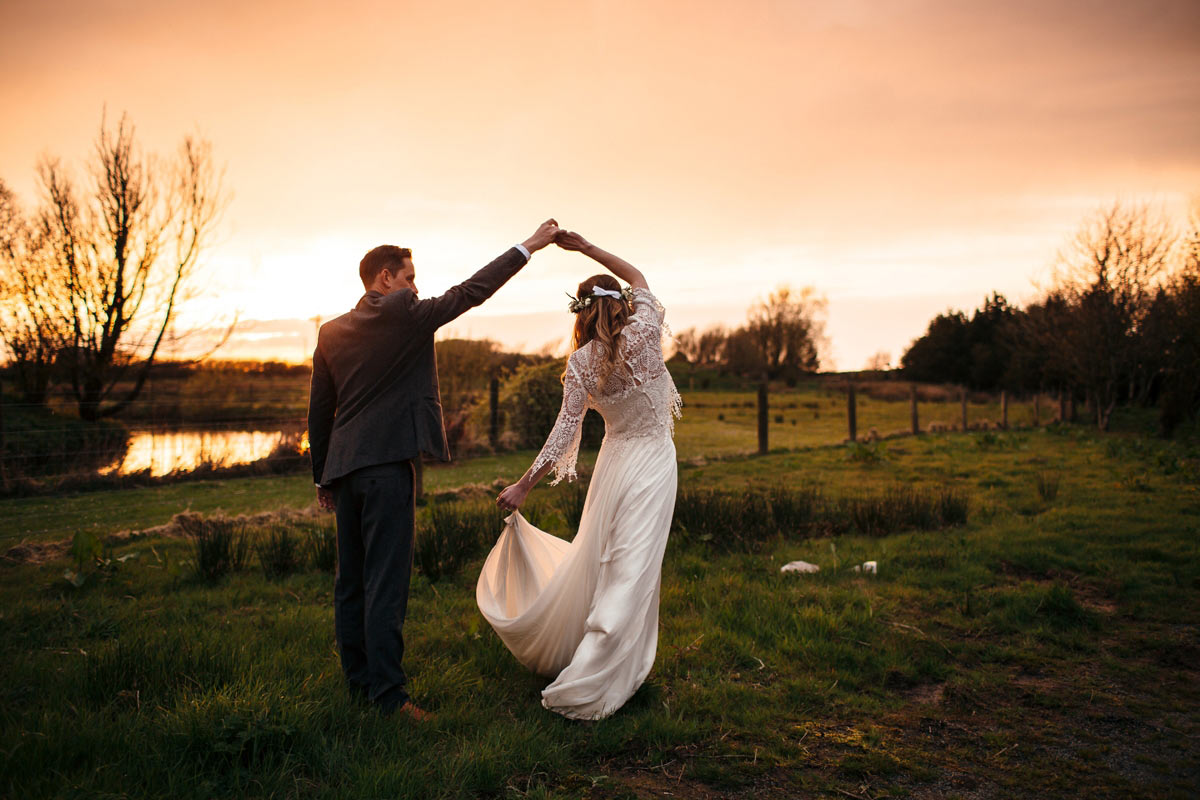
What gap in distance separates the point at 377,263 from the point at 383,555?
1525 mm

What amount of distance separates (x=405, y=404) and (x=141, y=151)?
53.8ft

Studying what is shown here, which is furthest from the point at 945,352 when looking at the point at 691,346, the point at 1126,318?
the point at 1126,318

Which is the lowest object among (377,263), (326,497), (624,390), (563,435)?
(326,497)

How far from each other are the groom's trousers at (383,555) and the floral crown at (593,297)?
1.32 meters

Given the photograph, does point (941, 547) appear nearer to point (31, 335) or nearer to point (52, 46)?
point (52, 46)

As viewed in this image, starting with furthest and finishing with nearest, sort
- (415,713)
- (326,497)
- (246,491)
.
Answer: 1. (246,491)
2. (326,497)
3. (415,713)

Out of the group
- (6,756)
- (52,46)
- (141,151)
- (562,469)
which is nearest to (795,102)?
(562,469)

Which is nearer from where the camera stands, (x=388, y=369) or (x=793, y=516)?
(x=388, y=369)

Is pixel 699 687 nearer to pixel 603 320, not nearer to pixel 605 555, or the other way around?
pixel 605 555

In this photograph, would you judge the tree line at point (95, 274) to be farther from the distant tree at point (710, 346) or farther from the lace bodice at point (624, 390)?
the distant tree at point (710, 346)

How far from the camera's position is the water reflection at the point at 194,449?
12.1 metres

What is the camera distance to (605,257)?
13.2 feet

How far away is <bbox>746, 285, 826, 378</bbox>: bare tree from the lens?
53.4 m

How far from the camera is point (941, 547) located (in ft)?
23.5
